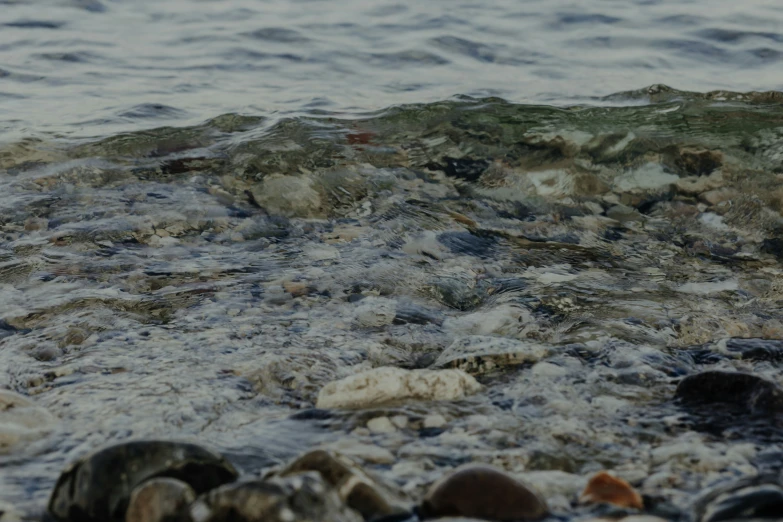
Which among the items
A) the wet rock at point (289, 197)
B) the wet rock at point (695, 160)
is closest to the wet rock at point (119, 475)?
the wet rock at point (289, 197)

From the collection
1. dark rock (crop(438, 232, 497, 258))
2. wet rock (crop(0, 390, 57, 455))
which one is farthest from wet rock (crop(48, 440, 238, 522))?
dark rock (crop(438, 232, 497, 258))

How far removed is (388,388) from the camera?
228cm

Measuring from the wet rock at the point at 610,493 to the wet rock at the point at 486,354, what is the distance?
0.75 metres

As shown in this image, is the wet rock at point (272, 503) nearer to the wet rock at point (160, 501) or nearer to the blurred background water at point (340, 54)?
the wet rock at point (160, 501)

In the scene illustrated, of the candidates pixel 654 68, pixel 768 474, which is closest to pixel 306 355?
pixel 768 474

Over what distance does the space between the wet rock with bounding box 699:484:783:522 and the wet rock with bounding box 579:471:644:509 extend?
0.14 metres

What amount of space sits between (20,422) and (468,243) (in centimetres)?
226

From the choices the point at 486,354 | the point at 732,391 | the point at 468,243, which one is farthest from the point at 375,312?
the point at 732,391

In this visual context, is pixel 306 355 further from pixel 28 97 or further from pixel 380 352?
pixel 28 97

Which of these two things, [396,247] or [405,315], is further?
[396,247]

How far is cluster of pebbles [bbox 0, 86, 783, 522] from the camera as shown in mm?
1756

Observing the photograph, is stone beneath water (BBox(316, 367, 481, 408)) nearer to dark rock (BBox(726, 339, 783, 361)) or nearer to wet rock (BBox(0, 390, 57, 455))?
wet rock (BBox(0, 390, 57, 455))

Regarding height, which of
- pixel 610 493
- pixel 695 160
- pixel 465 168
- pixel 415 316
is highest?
pixel 695 160

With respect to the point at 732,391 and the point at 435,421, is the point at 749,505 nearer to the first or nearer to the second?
the point at 732,391
